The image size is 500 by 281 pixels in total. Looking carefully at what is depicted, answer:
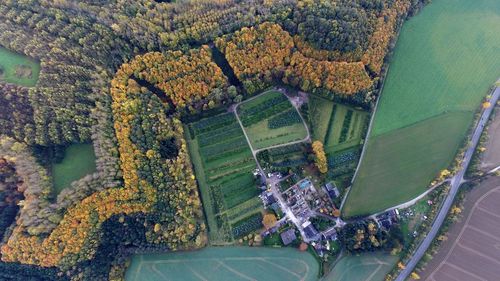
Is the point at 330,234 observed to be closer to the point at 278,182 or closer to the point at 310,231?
the point at 310,231

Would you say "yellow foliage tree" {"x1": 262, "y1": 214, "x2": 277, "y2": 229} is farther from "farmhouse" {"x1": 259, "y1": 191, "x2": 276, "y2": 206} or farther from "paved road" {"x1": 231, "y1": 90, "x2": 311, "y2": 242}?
"paved road" {"x1": 231, "y1": 90, "x2": 311, "y2": 242}

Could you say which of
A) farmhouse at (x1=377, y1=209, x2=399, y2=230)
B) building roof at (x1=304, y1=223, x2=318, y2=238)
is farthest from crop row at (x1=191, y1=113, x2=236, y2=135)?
farmhouse at (x1=377, y1=209, x2=399, y2=230)

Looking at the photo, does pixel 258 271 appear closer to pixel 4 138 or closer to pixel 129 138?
pixel 129 138

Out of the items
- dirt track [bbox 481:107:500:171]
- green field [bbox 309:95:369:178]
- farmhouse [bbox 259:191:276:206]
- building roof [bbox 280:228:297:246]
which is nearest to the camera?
building roof [bbox 280:228:297:246]

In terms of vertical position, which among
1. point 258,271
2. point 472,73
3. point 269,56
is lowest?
point 258,271

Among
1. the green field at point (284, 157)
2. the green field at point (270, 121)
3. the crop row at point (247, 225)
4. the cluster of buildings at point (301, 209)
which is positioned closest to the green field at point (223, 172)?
the crop row at point (247, 225)

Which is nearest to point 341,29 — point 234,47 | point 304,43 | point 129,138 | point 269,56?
point 304,43

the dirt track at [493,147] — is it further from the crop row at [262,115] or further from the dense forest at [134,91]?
the crop row at [262,115]
